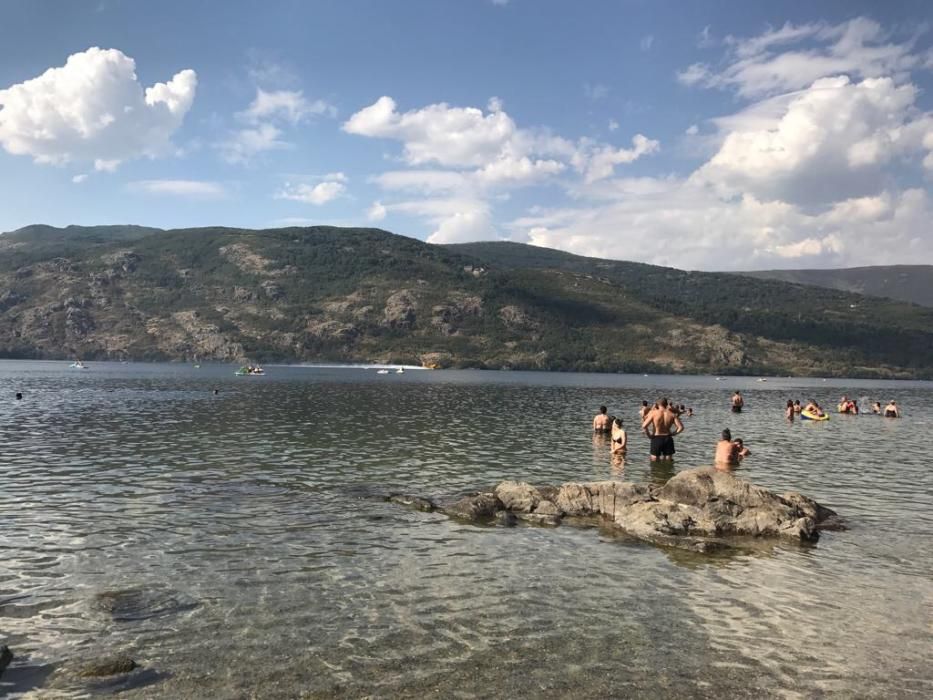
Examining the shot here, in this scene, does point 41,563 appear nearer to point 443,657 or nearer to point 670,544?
point 443,657

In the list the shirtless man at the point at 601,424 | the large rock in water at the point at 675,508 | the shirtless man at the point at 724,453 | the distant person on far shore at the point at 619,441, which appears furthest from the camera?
the shirtless man at the point at 601,424

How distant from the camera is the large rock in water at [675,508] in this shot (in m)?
21.0

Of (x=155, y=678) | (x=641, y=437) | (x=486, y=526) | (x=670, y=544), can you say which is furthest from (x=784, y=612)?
(x=641, y=437)

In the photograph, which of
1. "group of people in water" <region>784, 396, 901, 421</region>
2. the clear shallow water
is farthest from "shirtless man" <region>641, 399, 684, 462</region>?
"group of people in water" <region>784, 396, 901, 421</region>

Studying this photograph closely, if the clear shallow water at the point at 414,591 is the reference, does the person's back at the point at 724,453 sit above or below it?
above

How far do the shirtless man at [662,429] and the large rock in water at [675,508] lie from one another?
11357 millimetres

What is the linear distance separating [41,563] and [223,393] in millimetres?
79867

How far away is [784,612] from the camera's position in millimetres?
14367

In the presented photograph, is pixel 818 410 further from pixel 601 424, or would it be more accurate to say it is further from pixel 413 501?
pixel 413 501

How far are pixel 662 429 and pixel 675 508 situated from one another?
1482cm

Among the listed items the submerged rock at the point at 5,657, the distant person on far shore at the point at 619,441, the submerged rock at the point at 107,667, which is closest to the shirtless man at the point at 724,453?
the distant person on far shore at the point at 619,441

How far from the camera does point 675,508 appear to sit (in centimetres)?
2220

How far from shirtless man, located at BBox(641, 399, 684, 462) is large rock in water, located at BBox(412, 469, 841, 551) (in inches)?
447

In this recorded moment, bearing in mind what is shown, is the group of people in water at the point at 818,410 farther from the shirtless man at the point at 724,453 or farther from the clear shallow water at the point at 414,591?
the shirtless man at the point at 724,453
